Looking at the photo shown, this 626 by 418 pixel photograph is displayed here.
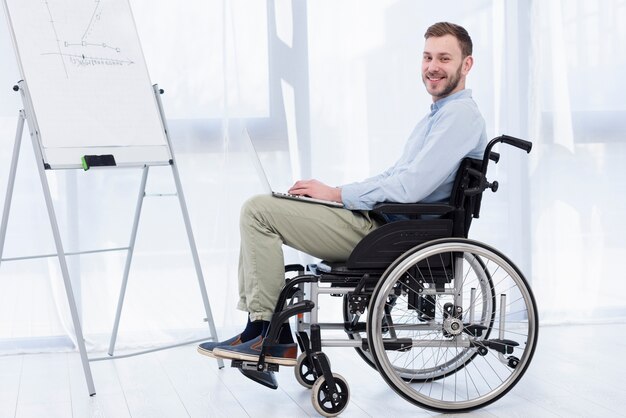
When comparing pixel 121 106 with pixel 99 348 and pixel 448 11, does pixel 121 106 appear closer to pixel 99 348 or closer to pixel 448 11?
pixel 99 348

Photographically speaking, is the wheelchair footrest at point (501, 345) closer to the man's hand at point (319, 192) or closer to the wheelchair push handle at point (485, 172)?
the wheelchair push handle at point (485, 172)

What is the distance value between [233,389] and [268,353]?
40 cm

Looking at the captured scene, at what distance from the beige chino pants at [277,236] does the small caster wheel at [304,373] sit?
266 millimetres

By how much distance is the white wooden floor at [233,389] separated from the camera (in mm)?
2402

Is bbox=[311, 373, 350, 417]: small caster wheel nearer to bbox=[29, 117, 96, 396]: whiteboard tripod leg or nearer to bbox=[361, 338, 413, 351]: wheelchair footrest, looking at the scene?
bbox=[361, 338, 413, 351]: wheelchair footrest

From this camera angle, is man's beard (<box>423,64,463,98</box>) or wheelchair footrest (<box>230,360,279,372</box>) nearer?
wheelchair footrest (<box>230,360,279,372</box>)

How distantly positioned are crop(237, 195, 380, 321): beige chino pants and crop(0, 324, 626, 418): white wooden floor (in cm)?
36

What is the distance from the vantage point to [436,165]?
7.66 feet

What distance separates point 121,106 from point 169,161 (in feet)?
0.80

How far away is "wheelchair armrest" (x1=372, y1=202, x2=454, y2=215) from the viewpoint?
2277mm

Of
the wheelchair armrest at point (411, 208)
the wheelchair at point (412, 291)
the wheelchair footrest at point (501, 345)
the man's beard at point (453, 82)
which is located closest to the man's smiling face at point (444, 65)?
the man's beard at point (453, 82)

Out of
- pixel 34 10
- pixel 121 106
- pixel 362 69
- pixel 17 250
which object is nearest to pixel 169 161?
pixel 121 106

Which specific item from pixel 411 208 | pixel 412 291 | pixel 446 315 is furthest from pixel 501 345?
pixel 411 208

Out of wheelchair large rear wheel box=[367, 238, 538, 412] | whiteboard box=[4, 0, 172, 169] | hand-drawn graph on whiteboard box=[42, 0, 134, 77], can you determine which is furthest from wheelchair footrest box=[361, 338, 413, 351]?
hand-drawn graph on whiteboard box=[42, 0, 134, 77]
